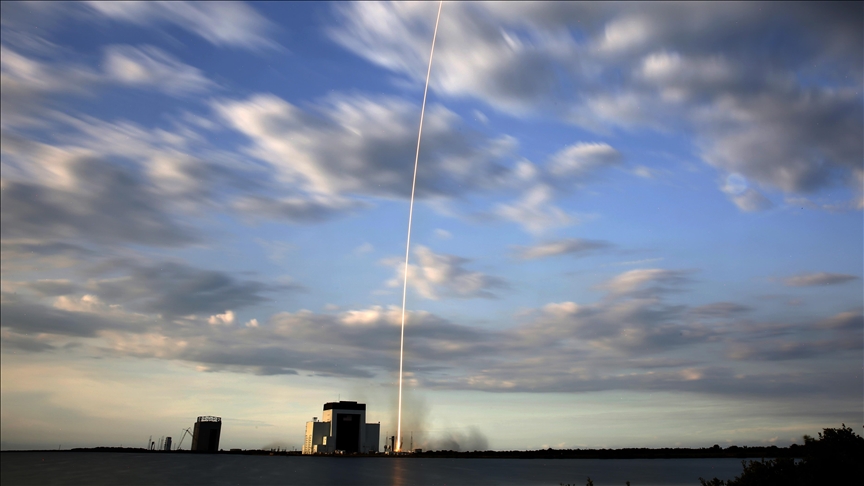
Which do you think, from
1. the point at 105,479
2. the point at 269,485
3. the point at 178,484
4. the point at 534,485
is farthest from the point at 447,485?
the point at 105,479

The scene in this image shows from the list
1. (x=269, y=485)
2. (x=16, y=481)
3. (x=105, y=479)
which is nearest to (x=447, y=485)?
(x=269, y=485)

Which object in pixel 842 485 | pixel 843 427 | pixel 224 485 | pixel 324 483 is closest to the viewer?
pixel 842 485

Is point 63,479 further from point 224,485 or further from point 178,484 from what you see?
point 224,485

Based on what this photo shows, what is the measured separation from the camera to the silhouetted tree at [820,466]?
3931 centimetres

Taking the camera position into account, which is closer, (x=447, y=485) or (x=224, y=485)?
(x=224, y=485)

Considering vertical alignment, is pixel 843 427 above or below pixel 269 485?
above

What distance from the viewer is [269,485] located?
185125mm

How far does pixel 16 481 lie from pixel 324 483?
91.2 meters

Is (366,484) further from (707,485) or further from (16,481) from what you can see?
(707,485)

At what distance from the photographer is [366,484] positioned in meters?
183

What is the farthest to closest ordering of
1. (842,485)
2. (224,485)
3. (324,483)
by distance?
(324,483), (224,485), (842,485)

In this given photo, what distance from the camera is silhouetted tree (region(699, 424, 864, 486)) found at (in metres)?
39.3

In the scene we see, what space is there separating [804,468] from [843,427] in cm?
668

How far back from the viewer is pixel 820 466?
40.1m
